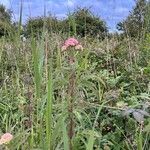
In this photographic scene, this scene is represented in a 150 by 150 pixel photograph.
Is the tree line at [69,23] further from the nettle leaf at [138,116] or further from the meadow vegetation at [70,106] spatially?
the nettle leaf at [138,116]


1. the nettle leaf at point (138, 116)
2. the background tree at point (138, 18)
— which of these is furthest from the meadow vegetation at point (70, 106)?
the background tree at point (138, 18)

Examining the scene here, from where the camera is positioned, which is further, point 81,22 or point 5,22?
point 81,22

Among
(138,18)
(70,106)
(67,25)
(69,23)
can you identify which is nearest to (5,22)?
(69,23)

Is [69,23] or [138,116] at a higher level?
[69,23]

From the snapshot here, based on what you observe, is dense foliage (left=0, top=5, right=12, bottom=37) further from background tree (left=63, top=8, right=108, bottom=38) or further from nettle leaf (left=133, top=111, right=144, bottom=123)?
nettle leaf (left=133, top=111, right=144, bottom=123)

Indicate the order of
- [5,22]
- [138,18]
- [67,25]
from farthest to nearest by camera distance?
[67,25], [138,18], [5,22]

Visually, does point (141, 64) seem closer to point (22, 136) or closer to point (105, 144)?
point (105, 144)

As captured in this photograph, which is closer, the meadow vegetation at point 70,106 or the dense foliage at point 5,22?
the meadow vegetation at point 70,106

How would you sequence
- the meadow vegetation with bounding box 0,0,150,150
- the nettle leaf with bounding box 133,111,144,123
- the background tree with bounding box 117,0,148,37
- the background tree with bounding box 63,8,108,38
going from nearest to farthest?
1. the meadow vegetation with bounding box 0,0,150,150
2. the nettle leaf with bounding box 133,111,144,123
3. the background tree with bounding box 63,8,108,38
4. the background tree with bounding box 117,0,148,37

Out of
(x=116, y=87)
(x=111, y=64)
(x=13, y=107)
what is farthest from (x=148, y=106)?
(x=111, y=64)

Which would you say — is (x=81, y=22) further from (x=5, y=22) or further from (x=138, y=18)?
(x=5, y=22)

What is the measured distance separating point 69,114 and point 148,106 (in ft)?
1.37

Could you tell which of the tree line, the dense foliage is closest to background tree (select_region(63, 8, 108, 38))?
the tree line

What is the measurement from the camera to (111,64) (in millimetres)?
4809
